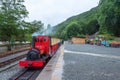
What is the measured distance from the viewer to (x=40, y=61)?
21.5m

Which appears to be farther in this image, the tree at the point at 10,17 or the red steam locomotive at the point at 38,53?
the tree at the point at 10,17

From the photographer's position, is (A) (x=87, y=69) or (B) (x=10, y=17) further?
(B) (x=10, y=17)

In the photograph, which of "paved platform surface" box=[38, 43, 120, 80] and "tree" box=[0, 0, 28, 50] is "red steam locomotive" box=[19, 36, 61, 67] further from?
"tree" box=[0, 0, 28, 50]

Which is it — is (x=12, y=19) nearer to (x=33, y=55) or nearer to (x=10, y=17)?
(x=10, y=17)

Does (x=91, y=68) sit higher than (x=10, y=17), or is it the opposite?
(x=10, y=17)

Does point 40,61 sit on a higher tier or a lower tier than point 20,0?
lower

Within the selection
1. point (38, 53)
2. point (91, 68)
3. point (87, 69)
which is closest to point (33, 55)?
point (38, 53)

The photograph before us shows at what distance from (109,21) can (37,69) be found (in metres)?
37.3

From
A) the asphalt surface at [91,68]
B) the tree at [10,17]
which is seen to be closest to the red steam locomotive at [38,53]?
the asphalt surface at [91,68]

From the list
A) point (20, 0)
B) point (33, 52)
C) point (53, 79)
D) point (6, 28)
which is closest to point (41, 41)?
point (33, 52)

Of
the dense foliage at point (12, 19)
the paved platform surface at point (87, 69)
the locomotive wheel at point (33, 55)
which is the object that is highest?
the dense foliage at point (12, 19)

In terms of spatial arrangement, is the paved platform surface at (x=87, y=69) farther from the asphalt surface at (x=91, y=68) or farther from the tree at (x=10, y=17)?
the tree at (x=10, y=17)

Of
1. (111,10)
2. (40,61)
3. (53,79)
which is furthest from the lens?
(111,10)

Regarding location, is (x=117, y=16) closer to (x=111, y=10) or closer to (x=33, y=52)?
(x=111, y=10)
